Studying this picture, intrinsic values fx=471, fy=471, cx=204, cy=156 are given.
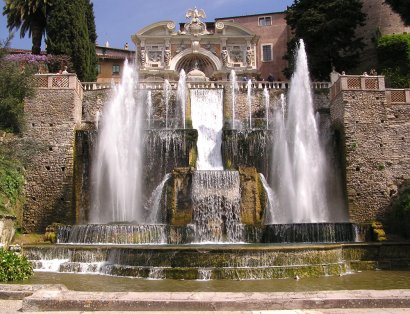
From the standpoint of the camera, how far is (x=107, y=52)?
4509 centimetres

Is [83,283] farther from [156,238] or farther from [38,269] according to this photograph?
[156,238]

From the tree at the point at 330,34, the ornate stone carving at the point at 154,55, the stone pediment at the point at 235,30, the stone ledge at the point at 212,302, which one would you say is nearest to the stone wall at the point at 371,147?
the tree at the point at 330,34

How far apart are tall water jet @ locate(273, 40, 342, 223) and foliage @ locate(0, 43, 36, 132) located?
11.1m

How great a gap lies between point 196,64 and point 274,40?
338 inches

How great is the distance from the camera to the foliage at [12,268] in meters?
9.75

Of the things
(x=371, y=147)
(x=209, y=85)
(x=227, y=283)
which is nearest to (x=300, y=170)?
(x=371, y=147)

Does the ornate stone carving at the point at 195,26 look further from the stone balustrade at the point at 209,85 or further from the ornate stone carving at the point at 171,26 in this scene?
the stone balustrade at the point at 209,85

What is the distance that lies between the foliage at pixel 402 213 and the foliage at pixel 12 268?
1293 centimetres

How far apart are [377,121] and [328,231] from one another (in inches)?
284

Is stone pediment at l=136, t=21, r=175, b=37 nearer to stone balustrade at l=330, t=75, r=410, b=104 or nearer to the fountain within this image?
the fountain

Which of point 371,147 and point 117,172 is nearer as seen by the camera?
point 371,147

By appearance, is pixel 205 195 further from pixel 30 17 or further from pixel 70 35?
pixel 30 17

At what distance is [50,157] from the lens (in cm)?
1989

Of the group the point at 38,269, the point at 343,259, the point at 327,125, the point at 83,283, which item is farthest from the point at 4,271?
the point at 327,125
